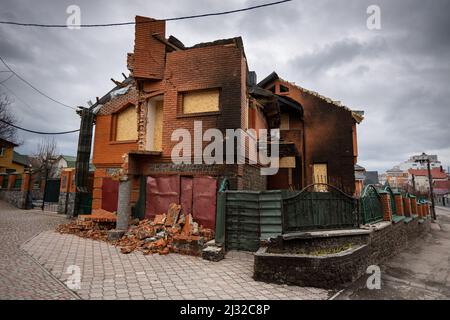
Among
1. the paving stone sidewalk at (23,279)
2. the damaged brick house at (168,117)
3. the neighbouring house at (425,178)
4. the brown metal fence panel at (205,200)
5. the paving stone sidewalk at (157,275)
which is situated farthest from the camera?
the neighbouring house at (425,178)

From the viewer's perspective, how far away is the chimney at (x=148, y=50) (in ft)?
31.8

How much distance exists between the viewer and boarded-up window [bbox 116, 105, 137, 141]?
11.1 metres

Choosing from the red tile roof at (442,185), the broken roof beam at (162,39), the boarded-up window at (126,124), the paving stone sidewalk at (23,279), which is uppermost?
the broken roof beam at (162,39)

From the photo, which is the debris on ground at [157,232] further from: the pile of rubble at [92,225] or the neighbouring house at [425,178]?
the neighbouring house at [425,178]

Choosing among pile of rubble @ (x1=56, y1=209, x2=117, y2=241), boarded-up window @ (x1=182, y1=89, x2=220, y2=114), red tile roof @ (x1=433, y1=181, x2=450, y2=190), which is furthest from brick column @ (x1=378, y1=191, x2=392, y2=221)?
red tile roof @ (x1=433, y1=181, x2=450, y2=190)

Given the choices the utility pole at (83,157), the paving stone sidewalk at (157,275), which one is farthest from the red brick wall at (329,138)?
the utility pole at (83,157)

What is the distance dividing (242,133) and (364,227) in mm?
5041

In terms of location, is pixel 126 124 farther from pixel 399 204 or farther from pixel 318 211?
pixel 399 204

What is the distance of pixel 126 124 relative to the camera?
11359mm

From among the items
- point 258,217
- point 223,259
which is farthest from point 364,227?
point 223,259

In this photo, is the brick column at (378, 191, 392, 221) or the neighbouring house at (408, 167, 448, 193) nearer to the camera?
the brick column at (378, 191, 392, 221)

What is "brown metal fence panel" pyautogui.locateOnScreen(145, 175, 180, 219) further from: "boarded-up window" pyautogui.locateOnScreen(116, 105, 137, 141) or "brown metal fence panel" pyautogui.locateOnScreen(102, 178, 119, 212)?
"boarded-up window" pyautogui.locateOnScreen(116, 105, 137, 141)

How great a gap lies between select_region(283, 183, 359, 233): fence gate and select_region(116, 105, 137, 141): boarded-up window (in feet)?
25.1

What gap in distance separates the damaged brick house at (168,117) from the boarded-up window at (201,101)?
0.13 feet
